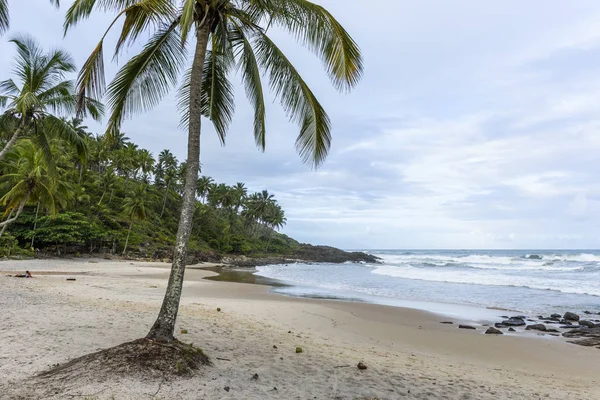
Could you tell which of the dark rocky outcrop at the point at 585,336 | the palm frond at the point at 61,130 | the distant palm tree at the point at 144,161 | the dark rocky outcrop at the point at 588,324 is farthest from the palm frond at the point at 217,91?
the distant palm tree at the point at 144,161

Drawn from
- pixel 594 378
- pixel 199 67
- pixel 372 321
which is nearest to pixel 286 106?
pixel 199 67

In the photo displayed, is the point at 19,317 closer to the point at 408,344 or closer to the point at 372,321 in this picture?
the point at 408,344

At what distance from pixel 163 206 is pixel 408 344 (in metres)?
60.9

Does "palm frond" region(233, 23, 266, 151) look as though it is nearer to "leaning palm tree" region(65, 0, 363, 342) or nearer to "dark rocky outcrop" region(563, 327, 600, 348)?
"leaning palm tree" region(65, 0, 363, 342)

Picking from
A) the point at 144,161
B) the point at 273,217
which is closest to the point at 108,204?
the point at 144,161

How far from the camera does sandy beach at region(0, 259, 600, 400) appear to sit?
179 inches

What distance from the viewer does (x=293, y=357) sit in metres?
6.58

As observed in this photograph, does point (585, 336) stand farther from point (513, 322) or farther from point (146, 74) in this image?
point (146, 74)

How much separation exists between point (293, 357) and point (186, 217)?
3165 mm

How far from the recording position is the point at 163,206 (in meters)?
64.8

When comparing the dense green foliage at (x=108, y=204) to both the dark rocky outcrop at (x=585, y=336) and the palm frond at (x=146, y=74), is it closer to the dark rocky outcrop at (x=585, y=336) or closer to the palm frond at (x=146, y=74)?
the palm frond at (x=146, y=74)

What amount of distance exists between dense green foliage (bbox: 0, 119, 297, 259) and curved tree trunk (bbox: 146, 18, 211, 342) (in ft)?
6.42

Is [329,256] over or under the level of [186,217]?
under

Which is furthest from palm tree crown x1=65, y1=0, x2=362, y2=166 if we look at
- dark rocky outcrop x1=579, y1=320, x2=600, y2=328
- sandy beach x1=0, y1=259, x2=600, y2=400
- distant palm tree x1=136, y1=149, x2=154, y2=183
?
distant palm tree x1=136, y1=149, x2=154, y2=183
